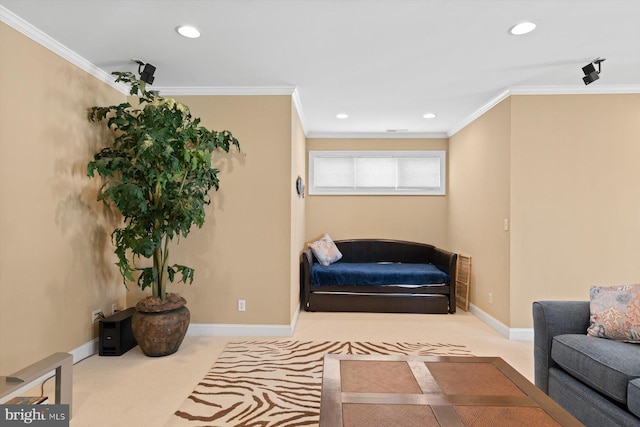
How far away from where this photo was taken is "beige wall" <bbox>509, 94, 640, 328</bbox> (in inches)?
146

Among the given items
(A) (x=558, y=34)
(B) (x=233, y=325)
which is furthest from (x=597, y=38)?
(B) (x=233, y=325)

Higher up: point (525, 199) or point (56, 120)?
point (56, 120)

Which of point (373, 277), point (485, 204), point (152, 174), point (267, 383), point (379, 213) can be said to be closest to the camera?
point (267, 383)

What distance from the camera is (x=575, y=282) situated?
3.73 meters

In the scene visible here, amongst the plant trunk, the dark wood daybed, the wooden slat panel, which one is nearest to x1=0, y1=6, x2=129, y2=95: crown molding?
the plant trunk

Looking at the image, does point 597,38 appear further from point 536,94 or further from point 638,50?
point 536,94

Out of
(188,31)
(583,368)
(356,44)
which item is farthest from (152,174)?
(583,368)

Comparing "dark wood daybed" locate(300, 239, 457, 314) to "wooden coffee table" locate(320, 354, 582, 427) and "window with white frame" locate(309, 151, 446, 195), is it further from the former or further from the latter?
"wooden coffee table" locate(320, 354, 582, 427)

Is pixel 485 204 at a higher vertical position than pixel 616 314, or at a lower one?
higher

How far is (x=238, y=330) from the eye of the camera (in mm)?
3842

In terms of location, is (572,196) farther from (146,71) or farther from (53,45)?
(53,45)

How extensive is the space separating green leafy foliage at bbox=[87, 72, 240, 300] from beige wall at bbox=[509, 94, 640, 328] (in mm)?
3237

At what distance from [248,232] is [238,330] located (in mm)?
1045

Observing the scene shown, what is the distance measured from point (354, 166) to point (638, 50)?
3.66 m
